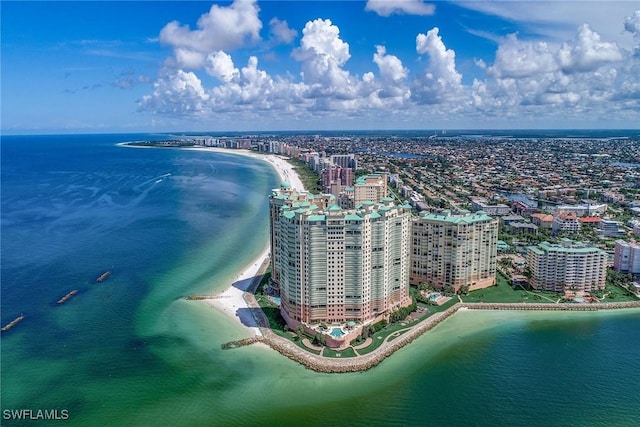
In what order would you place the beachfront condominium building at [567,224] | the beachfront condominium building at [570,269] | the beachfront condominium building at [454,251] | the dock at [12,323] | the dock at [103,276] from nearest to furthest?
the dock at [12,323] → the beachfront condominium building at [570,269] → the beachfront condominium building at [454,251] → the dock at [103,276] → the beachfront condominium building at [567,224]

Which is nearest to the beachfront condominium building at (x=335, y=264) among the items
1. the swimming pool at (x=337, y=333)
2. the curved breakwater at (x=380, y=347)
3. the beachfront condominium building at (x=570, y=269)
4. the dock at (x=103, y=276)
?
the swimming pool at (x=337, y=333)

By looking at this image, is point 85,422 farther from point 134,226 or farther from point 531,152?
point 531,152

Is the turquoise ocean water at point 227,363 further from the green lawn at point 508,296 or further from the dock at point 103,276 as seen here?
the green lawn at point 508,296

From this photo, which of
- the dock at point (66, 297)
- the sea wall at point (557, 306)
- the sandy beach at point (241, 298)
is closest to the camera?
the sandy beach at point (241, 298)

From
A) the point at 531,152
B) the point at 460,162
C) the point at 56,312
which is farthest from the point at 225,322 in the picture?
the point at 531,152

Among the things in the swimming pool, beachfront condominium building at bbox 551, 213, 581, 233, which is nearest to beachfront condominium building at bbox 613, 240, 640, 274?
beachfront condominium building at bbox 551, 213, 581, 233

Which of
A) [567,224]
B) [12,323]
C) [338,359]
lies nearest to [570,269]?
[567,224]

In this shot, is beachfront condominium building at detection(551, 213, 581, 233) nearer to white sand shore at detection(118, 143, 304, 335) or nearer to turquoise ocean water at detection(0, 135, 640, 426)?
turquoise ocean water at detection(0, 135, 640, 426)
